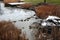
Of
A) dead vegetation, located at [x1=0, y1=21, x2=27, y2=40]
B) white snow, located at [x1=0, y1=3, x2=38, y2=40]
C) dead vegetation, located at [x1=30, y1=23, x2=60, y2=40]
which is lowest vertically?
white snow, located at [x1=0, y1=3, x2=38, y2=40]

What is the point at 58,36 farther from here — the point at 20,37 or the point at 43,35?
the point at 20,37

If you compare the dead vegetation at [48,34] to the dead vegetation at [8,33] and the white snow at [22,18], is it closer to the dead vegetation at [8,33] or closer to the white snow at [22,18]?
the white snow at [22,18]

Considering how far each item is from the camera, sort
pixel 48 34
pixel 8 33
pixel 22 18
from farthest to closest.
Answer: pixel 22 18, pixel 48 34, pixel 8 33

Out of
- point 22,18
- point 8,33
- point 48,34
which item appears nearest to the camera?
point 8,33

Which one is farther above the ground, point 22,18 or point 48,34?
point 48,34

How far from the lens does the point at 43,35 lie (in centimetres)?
177

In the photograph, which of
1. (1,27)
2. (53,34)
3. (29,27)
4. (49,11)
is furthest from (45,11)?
(1,27)

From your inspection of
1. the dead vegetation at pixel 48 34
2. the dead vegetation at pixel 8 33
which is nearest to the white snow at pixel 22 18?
the dead vegetation at pixel 48 34

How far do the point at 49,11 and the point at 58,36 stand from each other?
119cm

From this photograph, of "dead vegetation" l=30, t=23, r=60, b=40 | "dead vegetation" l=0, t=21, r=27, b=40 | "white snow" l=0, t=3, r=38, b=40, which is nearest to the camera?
"dead vegetation" l=0, t=21, r=27, b=40

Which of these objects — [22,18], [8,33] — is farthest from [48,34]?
[22,18]

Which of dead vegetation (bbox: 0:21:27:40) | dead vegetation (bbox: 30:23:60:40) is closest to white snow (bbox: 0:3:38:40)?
dead vegetation (bbox: 30:23:60:40)

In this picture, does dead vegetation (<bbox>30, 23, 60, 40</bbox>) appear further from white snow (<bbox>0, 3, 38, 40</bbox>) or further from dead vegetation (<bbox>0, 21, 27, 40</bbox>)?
dead vegetation (<bbox>0, 21, 27, 40</bbox>)

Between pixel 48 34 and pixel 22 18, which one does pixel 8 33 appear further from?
pixel 22 18
